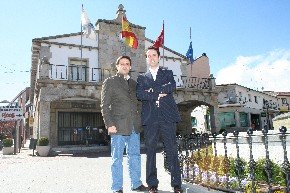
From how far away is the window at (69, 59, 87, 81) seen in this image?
1795 centimetres

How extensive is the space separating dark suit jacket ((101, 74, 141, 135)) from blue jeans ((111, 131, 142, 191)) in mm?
169

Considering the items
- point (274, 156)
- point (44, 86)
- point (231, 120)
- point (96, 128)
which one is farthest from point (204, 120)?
point (274, 156)

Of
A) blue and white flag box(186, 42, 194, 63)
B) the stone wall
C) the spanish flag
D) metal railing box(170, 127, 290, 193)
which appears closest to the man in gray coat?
metal railing box(170, 127, 290, 193)

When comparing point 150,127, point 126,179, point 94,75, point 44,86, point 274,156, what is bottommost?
point 126,179

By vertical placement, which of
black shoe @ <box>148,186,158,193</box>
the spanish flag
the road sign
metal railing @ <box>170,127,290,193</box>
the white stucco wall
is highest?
the spanish flag

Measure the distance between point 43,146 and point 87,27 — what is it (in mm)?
7821

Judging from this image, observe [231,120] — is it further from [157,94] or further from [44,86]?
[157,94]

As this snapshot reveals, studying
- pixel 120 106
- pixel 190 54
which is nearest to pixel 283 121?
pixel 120 106

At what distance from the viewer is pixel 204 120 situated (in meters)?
38.7

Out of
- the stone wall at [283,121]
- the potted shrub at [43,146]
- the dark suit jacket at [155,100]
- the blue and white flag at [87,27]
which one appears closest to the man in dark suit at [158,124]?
the dark suit jacket at [155,100]

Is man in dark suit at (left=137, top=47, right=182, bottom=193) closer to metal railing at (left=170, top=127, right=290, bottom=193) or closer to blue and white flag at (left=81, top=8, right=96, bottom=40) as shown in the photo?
metal railing at (left=170, top=127, right=290, bottom=193)

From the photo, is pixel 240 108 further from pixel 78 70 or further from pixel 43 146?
pixel 43 146

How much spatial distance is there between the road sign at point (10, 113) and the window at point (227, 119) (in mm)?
25340

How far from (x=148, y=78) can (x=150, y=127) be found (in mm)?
757
